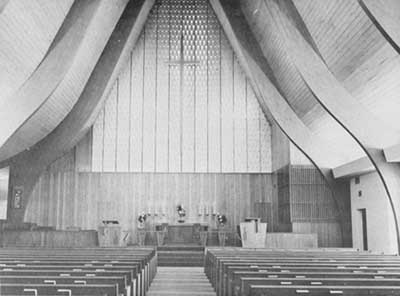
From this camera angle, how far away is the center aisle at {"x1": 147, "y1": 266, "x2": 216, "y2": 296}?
23.0 ft

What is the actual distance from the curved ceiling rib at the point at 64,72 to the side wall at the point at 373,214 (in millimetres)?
7763

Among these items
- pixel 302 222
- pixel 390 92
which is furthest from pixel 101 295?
pixel 302 222

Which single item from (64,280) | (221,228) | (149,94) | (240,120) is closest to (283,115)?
(240,120)

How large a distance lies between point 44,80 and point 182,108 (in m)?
7.18

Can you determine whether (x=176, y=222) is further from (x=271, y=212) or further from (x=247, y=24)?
(x=247, y=24)

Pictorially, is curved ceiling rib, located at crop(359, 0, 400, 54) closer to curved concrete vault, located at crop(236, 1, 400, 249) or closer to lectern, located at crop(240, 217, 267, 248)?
curved concrete vault, located at crop(236, 1, 400, 249)

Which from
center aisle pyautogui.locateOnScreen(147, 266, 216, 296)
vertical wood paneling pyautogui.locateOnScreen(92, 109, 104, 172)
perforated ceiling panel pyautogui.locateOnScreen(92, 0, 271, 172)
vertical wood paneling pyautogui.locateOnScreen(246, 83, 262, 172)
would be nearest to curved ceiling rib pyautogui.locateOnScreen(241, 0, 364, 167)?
vertical wood paneling pyautogui.locateOnScreen(246, 83, 262, 172)

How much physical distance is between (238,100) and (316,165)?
415cm

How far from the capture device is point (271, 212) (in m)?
15.7

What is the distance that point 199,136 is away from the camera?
16.3m

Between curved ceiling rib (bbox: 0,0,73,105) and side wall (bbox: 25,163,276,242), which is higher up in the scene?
curved ceiling rib (bbox: 0,0,73,105)

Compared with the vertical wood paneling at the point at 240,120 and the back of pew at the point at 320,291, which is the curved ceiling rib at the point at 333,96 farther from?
the back of pew at the point at 320,291

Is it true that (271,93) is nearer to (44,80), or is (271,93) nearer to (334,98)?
(334,98)

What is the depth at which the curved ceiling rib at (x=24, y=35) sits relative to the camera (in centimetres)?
876
